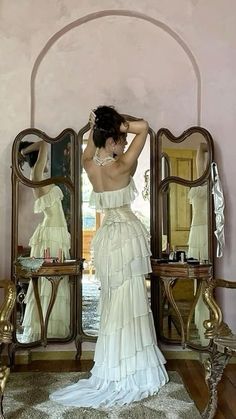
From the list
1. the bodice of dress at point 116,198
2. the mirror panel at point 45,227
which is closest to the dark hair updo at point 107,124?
the bodice of dress at point 116,198

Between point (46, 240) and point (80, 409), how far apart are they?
136 cm

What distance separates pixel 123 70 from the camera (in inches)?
142

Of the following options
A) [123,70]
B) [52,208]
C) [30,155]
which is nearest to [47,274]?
[52,208]

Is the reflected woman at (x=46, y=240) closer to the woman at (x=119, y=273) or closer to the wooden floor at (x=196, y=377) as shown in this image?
the wooden floor at (x=196, y=377)

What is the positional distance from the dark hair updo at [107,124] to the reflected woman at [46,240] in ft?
2.98

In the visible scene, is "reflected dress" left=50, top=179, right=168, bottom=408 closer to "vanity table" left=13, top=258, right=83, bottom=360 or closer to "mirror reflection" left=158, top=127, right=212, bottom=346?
"vanity table" left=13, top=258, right=83, bottom=360

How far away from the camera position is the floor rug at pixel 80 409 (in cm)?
239

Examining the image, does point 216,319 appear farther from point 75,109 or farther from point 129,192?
point 75,109

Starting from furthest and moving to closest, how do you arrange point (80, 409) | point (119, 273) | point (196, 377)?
point (196, 377)
point (119, 273)
point (80, 409)

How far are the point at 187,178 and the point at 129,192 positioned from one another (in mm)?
888

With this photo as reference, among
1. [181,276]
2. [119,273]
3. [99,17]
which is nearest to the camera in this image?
[119,273]

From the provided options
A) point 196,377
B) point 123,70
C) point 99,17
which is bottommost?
point 196,377

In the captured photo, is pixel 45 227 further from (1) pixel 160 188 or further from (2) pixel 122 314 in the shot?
(2) pixel 122 314

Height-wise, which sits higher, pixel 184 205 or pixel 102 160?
pixel 102 160
